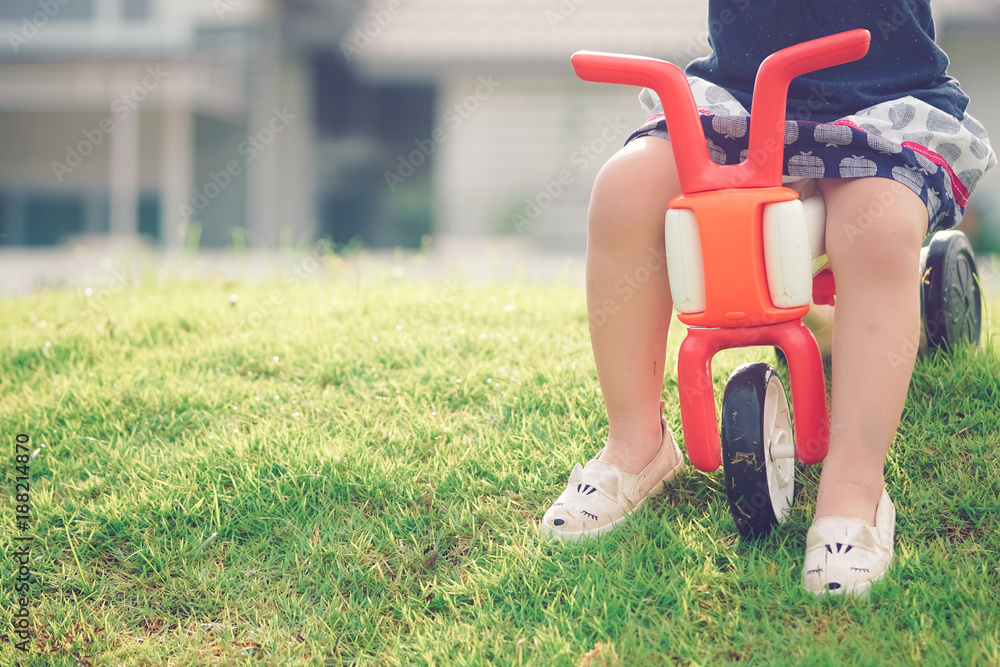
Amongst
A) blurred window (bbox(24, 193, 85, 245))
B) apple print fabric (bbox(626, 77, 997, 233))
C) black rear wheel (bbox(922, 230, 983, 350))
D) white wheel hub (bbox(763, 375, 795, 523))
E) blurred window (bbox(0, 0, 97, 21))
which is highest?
blurred window (bbox(0, 0, 97, 21))

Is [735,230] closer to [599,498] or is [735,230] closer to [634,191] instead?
[634,191]

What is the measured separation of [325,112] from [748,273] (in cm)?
1073

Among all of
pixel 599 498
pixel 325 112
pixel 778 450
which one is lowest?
pixel 599 498

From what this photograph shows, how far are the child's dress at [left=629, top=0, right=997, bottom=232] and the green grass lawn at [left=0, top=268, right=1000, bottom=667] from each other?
1.71 feet

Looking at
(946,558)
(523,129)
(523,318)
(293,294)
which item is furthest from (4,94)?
(946,558)

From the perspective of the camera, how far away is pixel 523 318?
2.50m

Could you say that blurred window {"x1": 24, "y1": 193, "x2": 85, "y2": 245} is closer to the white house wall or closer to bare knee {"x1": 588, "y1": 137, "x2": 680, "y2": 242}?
the white house wall

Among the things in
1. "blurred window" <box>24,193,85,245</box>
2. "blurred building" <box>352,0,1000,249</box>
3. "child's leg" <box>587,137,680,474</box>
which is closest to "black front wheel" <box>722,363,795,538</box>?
"child's leg" <box>587,137,680,474</box>

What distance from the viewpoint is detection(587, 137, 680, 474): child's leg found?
136 centimetres

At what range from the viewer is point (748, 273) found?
120 cm

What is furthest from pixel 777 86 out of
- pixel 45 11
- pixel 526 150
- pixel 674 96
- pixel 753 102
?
pixel 45 11

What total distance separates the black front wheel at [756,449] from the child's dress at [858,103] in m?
0.36

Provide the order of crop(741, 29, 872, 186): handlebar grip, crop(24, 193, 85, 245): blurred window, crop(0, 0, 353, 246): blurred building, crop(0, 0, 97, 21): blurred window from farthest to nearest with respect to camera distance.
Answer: crop(24, 193, 85, 245): blurred window
crop(0, 0, 97, 21): blurred window
crop(0, 0, 353, 246): blurred building
crop(741, 29, 872, 186): handlebar grip

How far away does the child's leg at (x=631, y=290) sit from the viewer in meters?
→ 1.36
